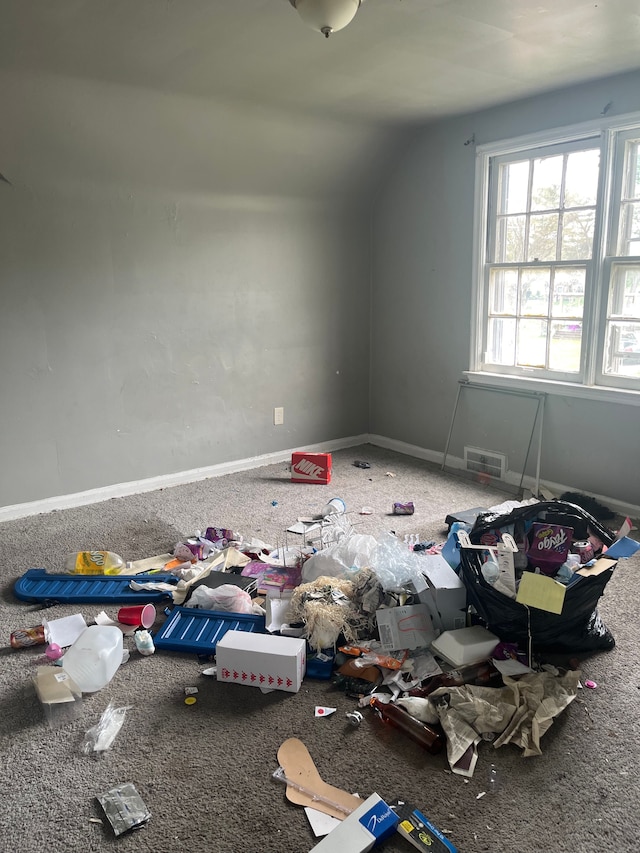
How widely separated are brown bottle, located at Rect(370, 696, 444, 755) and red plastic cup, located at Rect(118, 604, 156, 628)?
0.96 metres

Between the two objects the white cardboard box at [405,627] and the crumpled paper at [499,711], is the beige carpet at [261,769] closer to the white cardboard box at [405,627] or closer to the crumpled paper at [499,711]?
the crumpled paper at [499,711]

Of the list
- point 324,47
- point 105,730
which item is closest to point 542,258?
point 324,47

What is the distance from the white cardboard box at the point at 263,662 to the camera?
2098mm

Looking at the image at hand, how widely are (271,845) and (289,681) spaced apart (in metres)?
0.58

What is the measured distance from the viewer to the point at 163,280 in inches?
157

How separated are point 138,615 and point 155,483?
5.65 ft

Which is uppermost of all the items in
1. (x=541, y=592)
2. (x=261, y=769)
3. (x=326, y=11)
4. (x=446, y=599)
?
(x=326, y=11)

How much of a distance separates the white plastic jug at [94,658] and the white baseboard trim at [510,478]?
105 inches

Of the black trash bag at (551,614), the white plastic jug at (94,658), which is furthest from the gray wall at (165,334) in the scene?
the black trash bag at (551,614)

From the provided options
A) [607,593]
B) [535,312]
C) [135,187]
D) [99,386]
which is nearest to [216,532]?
[99,386]

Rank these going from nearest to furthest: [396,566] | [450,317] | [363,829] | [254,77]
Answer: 1. [363,829]
2. [396,566]
3. [254,77]
4. [450,317]

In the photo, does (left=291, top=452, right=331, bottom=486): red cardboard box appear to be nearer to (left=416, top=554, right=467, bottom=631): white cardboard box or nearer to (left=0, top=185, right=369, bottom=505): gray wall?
(left=0, top=185, right=369, bottom=505): gray wall

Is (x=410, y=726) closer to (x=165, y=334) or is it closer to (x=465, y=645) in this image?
(x=465, y=645)

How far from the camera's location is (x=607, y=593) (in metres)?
2.74
